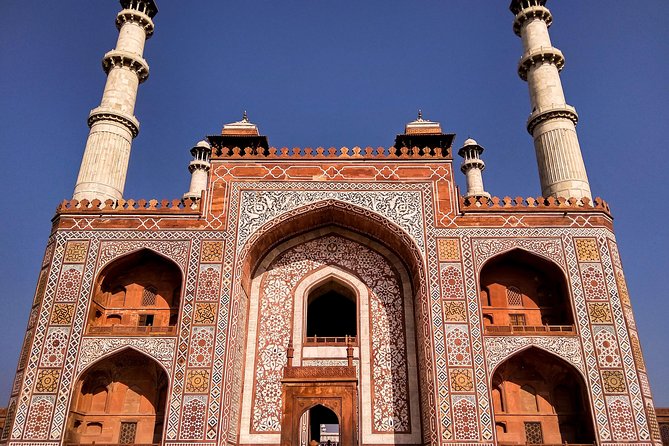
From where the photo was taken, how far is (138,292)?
13742 millimetres

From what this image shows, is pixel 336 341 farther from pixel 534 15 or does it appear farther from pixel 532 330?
pixel 534 15

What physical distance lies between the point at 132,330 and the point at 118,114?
6.66 meters

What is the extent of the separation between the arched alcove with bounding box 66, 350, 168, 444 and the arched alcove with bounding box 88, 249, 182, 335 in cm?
101

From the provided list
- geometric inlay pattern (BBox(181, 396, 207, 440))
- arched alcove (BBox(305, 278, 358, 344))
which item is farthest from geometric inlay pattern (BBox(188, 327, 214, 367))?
arched alcove (BBox(305, 278, 358, 344))

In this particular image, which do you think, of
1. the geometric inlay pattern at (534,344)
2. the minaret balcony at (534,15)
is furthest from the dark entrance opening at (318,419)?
the minaret balcony at (534,15)

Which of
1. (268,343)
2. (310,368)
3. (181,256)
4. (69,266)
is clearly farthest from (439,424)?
(69,266)

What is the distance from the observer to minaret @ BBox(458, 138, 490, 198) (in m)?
22.1

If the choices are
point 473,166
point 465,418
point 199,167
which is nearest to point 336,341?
point 465,418

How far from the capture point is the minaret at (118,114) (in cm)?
1499

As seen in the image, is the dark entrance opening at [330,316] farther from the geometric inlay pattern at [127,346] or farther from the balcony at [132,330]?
the geometric inlay pattern at [127,346]

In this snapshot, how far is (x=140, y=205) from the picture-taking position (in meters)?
13.5

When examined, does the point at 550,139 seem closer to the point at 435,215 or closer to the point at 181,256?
the point at 435,215

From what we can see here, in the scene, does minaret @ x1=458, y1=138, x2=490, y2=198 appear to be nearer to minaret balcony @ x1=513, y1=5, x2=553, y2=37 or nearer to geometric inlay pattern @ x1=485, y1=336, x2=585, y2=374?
minaret balcony @ x1=513, y1=5, x2=553, y2=37

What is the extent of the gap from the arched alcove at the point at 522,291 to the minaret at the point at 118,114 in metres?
10.2
